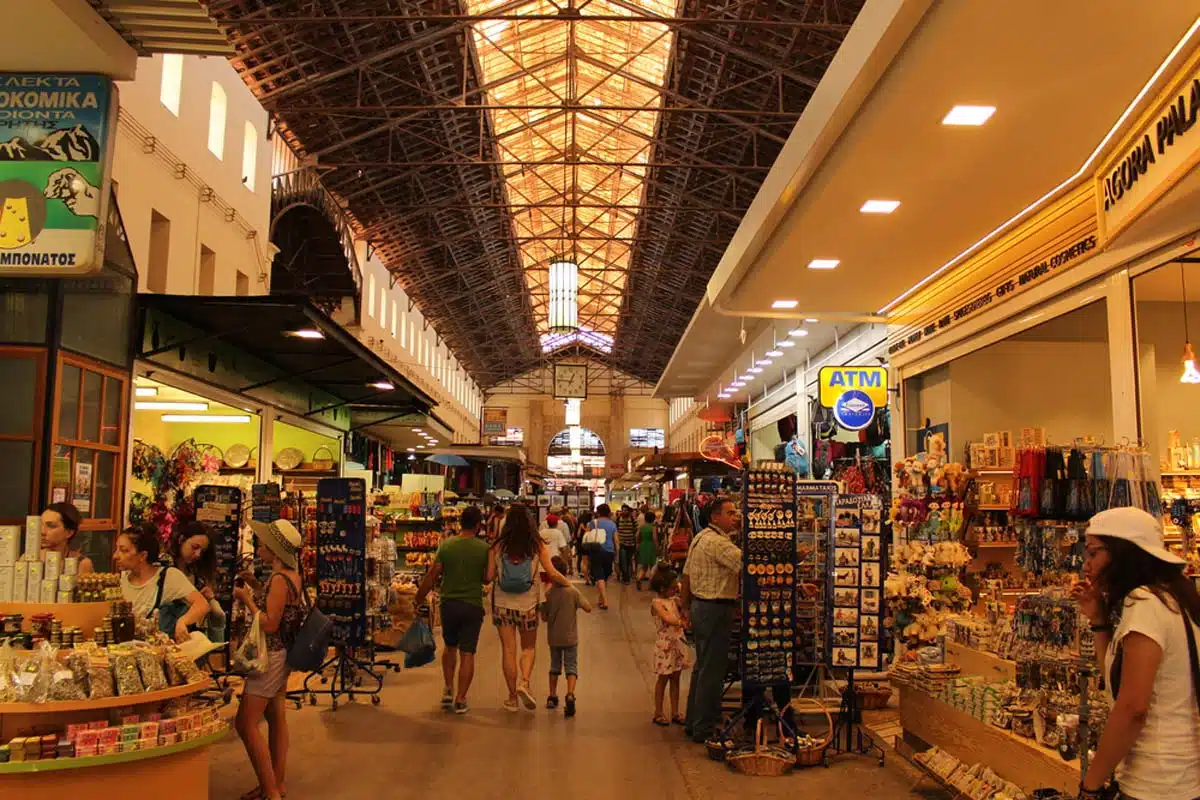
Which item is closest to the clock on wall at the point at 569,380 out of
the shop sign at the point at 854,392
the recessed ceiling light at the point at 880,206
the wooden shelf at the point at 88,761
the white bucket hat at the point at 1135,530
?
the shop sign at the point at 854,392

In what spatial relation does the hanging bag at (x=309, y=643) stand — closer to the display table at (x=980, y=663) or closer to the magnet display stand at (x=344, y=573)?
the magnet display stand at (x=344, y=573)

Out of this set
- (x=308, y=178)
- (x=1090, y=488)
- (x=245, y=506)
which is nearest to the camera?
(x=1090, y=488)

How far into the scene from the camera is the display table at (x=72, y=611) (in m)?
4.34

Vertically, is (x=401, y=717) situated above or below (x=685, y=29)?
below

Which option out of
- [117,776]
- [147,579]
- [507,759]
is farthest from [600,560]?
[117,776]

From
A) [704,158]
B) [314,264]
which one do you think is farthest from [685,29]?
[314,264]

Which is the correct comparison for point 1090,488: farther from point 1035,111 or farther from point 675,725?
point 675,725

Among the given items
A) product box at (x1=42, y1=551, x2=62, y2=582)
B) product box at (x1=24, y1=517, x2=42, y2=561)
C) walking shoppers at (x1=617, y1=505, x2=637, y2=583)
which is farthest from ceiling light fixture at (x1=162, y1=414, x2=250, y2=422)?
walking shoppers at (x1=617, y1=505, x2=637, y2=583)

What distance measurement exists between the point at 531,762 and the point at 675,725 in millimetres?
1487

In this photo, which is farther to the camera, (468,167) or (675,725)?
(468,167)

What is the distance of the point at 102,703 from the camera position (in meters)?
3.90

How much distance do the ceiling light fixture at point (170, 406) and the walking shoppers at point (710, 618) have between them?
7657mm

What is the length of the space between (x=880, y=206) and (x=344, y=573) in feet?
17.0

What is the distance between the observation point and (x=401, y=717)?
7547mm
